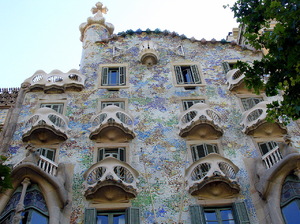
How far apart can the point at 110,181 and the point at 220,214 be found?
3.84 metres

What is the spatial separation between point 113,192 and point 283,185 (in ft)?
18.5

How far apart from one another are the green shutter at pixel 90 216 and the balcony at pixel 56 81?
7245mm

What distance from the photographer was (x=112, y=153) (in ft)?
56.9

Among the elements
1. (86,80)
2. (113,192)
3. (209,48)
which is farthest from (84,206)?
(209,48)

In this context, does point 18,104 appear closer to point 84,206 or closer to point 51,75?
point 51,75

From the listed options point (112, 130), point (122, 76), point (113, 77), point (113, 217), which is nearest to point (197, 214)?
point (113, 217)

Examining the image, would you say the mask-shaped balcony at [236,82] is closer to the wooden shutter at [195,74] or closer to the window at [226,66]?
the window at [226,66]

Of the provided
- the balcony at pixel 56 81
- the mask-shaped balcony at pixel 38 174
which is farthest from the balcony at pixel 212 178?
the balcony at pixel 56 81

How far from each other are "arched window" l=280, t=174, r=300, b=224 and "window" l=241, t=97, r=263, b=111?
547 centimetres

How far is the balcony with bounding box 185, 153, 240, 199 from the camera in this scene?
15234mm

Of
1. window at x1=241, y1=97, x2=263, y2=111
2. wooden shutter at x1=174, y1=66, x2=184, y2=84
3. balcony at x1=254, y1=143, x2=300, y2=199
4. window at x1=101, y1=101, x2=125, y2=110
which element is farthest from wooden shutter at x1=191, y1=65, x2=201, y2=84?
balcony at x1=254, y1=143, x2=300, y2=199

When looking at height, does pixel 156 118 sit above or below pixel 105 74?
below

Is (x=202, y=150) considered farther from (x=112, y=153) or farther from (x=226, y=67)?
(x=226, y=67)

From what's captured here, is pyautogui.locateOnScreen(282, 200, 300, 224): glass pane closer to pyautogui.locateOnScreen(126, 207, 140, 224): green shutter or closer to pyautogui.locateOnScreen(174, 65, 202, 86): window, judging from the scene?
pyautogui.locateOnScreen(126, 207, 140, 224): green shutter
